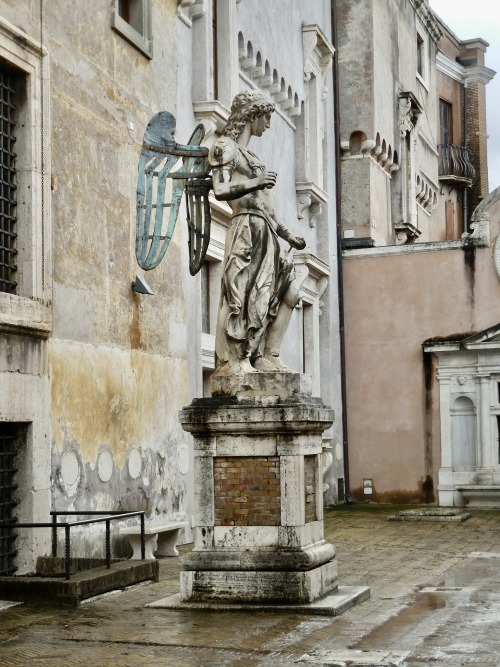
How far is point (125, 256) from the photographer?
49.4 feet

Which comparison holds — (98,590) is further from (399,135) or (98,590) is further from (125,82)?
(399,135)

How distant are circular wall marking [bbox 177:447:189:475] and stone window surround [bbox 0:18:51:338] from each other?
4.03 meters

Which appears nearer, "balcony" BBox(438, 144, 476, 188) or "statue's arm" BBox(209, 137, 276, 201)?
"statue's arm" BBox(209, 137, 276, 201)

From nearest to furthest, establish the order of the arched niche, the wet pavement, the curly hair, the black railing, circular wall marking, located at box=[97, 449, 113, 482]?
the wet pavement → the curly hair → circular wall marking, located at box=[97, 449, 113, 482] → the arched niche → the black railing

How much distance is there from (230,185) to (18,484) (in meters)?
3.94

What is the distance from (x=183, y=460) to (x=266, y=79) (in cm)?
818

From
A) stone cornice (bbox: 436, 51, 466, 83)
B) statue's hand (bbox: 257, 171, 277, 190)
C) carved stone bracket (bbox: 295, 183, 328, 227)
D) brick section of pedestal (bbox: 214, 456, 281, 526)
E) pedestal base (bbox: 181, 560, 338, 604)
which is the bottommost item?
pedestal base (bbox: 181, 560, 338, 604)

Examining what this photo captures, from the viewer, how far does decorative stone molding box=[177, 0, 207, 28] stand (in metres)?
17.3

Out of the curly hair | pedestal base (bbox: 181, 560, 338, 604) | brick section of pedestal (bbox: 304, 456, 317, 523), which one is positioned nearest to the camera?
pedestal base (bbox: 181, 560, 338, 604)

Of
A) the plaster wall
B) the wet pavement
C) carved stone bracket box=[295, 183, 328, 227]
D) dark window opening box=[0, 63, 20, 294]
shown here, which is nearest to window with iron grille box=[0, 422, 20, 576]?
the wet pavement

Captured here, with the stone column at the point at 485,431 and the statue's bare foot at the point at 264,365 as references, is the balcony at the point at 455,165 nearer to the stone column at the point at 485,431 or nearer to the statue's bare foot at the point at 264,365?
the stone column at the point at 485,431

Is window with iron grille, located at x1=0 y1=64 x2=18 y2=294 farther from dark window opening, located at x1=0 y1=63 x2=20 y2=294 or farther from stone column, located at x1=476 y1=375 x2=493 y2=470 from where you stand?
stone column, located at x1=476 y1=375 x2=493 y2=470

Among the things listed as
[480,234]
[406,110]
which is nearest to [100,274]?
[480,234]

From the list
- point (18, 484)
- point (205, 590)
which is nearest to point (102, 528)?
point (18, 484)
